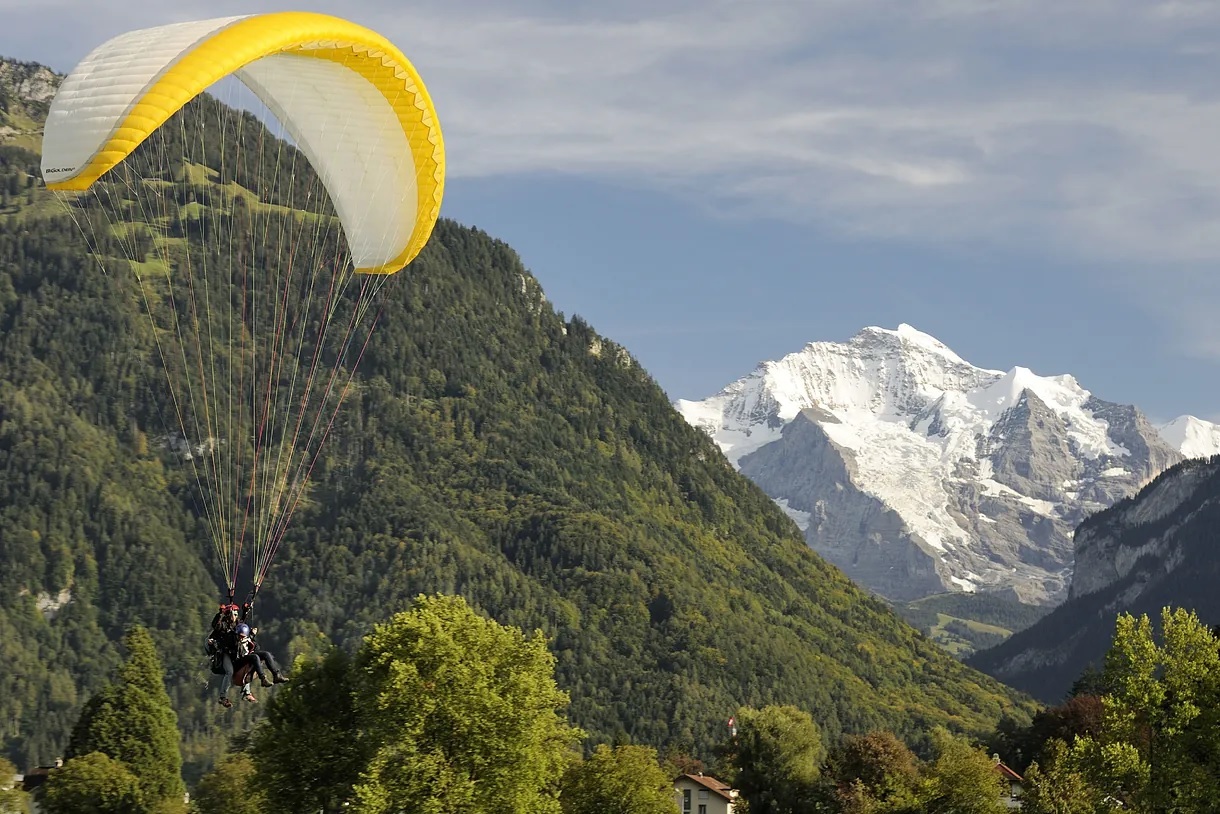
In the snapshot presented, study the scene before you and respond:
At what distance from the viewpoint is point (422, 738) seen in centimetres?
6106

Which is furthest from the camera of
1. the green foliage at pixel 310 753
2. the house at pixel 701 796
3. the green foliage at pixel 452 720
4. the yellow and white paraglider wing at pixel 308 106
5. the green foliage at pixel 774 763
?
the house at pixel 701 796

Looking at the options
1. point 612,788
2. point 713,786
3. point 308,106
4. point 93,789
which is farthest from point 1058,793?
point 713,786

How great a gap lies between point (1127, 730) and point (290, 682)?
30.8 m

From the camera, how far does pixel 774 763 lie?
106 meters

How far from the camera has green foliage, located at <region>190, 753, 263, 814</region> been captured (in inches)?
2992

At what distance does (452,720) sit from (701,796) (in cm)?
6826

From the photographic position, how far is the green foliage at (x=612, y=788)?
78.6 m

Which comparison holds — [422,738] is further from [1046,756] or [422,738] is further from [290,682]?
[1046,756]

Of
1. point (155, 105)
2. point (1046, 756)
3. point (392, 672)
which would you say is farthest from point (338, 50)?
point (1046, 756)

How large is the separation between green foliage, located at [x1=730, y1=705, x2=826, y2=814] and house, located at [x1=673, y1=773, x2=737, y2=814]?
647 inches

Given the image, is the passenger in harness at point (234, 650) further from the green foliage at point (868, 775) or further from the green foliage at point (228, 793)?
the green foliage at point (868, 775)

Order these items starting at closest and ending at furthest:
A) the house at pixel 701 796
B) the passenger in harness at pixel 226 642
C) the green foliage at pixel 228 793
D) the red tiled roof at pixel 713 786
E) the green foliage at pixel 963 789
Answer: the passenger in harness at pixel 226 642 → the green foliage at pixel 228 793 → the green foliage at pixel 963 789 → the red tiled roof at pixel 713 786 → the house at pixel 701 796

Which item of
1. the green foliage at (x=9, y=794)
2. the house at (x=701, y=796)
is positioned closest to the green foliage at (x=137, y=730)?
the green foliage at (x=9, y=794)

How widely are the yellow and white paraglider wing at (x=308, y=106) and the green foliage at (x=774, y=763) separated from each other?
206ft
